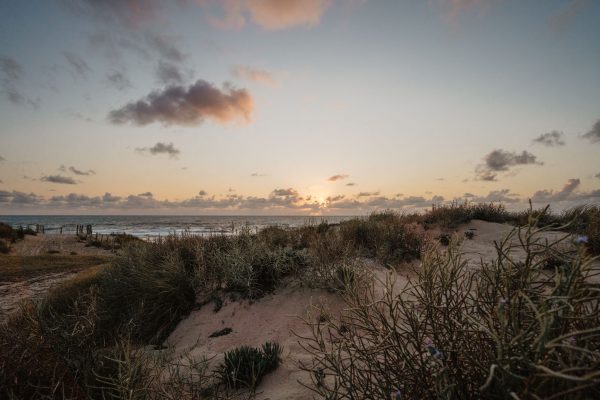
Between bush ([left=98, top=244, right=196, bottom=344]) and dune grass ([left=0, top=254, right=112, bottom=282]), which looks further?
dune grass ([left=0, top=254, right=112, bottom=282])

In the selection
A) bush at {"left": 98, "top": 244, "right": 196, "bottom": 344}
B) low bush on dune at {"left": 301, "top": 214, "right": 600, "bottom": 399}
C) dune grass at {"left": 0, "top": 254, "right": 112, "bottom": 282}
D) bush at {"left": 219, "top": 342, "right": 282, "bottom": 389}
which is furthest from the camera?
dune grass at {"left": 0, "top": 254, "right": 112, "bottom": 282}

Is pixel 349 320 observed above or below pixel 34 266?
above

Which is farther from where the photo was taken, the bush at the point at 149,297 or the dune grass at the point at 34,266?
the dune grass at the point at 34,266

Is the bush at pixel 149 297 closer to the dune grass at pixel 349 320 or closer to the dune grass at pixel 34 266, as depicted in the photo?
the dune grass at pixel 349 320

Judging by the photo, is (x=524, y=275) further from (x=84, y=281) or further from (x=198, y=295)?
(x=84, y=281)

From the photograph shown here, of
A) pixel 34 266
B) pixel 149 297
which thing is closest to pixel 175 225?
pixel 34 266

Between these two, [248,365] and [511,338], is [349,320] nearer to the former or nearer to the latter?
[248,365]

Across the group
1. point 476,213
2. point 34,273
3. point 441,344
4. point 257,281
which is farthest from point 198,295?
point 476,213

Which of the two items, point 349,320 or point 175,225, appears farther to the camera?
point 175,225

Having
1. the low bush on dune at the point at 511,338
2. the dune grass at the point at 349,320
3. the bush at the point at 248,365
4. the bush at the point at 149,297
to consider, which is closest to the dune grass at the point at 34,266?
the dune grass at the point at 349,320

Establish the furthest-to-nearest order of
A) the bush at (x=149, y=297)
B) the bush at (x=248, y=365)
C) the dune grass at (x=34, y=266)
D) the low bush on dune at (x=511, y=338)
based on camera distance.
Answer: the dune grass at (x=34, y=266)
the bush at (x=149, y=297)
the bush at (x=248, y=365)
the low bush on dune at (x=511, y=338)

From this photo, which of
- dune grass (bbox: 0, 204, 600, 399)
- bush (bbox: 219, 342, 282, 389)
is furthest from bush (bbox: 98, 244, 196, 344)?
Result: bush (bbox: 219, 342, 282, 389)

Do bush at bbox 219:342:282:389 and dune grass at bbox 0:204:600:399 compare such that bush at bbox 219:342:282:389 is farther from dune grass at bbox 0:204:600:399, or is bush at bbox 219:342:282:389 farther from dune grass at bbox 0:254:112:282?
dune grass at bbox 0:254:112:282

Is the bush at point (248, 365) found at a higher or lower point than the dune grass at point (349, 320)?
lower
